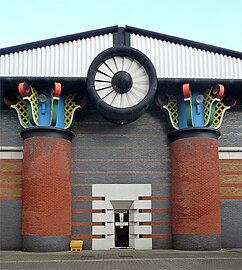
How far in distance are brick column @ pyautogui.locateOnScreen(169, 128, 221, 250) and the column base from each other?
231 inches

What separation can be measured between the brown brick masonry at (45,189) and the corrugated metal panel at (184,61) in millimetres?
6964

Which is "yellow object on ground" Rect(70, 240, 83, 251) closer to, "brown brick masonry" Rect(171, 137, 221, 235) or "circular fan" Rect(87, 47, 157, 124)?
"brown brick masonry" Rect(171, 137, 221, 235)

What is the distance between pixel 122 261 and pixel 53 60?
38.5 ft

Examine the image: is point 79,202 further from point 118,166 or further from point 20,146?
point 20,146

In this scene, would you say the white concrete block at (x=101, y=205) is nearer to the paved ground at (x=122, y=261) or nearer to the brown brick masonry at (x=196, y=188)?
the paved ground at (x=122, y=261)

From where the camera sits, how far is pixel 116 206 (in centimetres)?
2236

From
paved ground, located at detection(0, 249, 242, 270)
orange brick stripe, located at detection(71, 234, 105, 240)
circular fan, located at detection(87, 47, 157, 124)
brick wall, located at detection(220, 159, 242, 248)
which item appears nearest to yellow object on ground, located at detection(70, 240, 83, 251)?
orange brick stripe, located at detection(71, 234, 105, 240)

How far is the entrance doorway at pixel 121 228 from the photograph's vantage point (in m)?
22.4

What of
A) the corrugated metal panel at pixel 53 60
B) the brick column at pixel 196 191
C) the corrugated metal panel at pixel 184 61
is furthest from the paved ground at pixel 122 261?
the corrugated metal panel at pixel 184 61

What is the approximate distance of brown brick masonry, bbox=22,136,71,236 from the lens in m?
20.6

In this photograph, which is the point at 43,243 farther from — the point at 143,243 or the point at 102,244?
the point at 143,243

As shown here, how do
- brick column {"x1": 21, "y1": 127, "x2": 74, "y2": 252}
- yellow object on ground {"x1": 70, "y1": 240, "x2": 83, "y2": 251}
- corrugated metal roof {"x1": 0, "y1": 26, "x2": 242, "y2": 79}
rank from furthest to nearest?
corrugated metal roof {"x1": 0, "y1": 26, "x2": 242, "y2": 79}, yellow object on ground {"x1": 70, "y1": 240, "x2": 83, "y2": 251}, brick column {"x1": 21, "y1": 127, "x2": 74, "y2": 252}

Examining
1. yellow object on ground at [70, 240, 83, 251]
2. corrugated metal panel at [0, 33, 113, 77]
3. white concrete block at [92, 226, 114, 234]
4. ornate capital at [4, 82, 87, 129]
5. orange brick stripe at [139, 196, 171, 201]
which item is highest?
corrugated metal panel at [0, 33, 113, 77]

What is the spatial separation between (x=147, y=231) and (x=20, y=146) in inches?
317
